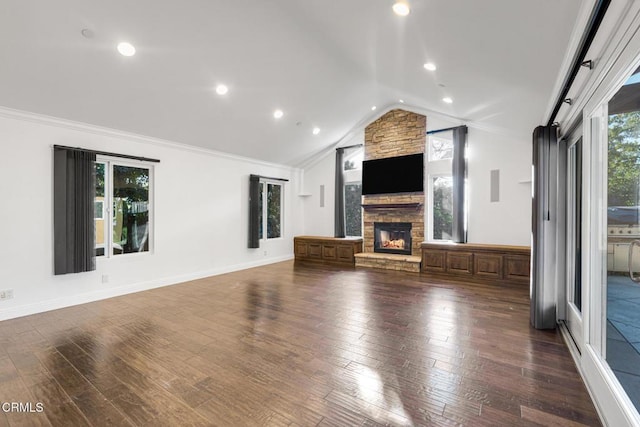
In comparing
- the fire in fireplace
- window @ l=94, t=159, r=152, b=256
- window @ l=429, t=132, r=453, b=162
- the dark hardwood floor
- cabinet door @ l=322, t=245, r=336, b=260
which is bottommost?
the dark hardwood floor

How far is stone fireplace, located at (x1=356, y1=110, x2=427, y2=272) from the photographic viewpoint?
6773mm

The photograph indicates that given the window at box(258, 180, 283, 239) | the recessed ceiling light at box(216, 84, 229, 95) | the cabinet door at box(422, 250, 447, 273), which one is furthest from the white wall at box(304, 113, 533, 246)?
the recessed ceiling light at box(216, 84, 229, 95)

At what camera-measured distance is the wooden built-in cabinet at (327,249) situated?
743 cm

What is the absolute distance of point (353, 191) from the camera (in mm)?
8000

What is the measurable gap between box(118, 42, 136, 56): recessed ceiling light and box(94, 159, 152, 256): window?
2.01m

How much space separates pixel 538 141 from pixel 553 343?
2.13m

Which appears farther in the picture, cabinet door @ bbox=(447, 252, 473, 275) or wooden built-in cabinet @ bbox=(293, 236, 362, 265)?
wooden built-in cabinet @ bbox=(293, 236, 362, 265)

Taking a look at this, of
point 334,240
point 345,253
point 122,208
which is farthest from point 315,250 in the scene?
point 122,208

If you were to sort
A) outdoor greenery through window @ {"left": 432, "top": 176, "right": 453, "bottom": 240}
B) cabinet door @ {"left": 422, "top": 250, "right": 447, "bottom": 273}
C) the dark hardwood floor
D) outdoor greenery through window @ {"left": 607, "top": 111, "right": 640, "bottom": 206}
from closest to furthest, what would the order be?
outdoor greenery through window @ {"left": 607, "top": 111, "right": 640, "bottom": 206} < the dark hardwood floor < cabinet door @ {"left": 422, "top": 250, "right": 447, "bottom": 273} < outdoor greenery through window @ {"left": 432, "top": 176, "right": 453, "bottom": 240}

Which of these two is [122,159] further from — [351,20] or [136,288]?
[351,20]

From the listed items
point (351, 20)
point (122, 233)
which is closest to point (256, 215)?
point (122, 233)

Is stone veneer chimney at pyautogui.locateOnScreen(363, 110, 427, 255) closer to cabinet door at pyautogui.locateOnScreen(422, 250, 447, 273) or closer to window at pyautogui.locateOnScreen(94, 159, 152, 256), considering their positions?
cabinet door at pyautogui.locateOnScreen(422, 250, 447, 273)

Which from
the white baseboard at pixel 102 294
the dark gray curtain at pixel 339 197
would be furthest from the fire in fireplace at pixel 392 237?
the white baseboard at pixel 102 294

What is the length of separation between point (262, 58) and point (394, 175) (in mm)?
4099
